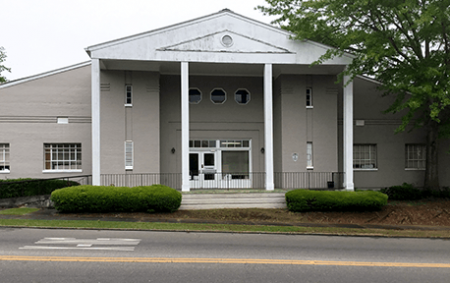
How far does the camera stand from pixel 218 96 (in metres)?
20.8

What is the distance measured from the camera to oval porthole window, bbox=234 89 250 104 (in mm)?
20938

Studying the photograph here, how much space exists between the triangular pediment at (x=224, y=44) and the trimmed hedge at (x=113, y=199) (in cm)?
678

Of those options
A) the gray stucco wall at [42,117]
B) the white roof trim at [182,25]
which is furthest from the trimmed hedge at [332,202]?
the gray stucco wall at [42,117]

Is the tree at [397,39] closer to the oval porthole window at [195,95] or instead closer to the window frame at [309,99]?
the window frame at [309,99]

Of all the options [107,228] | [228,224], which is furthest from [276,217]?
[107,228]

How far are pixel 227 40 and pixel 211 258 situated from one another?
476 inches

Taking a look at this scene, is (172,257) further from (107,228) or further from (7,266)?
(107,228)

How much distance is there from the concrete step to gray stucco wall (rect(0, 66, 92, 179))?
6.89 m

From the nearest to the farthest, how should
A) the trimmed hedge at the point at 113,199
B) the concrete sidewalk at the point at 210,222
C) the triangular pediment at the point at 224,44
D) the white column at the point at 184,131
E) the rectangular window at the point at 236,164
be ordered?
1. the concrete sidewalk at the point at 210,222
2. the trimmed hedge at the point at 113,199
3. the white column at the point at 184,131
4. the triangular pediment at the point at 224,44
5. the rectangular window at the point at 236,164

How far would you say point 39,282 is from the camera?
6246 mm

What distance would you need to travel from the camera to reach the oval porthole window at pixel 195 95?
20.7 meters

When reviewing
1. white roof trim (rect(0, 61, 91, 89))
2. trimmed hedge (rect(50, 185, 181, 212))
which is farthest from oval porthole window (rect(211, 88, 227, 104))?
trimmed hedge (rect(50, 185, 181, 212))

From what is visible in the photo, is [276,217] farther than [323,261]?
Yes

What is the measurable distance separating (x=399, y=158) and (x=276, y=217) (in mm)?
10325
